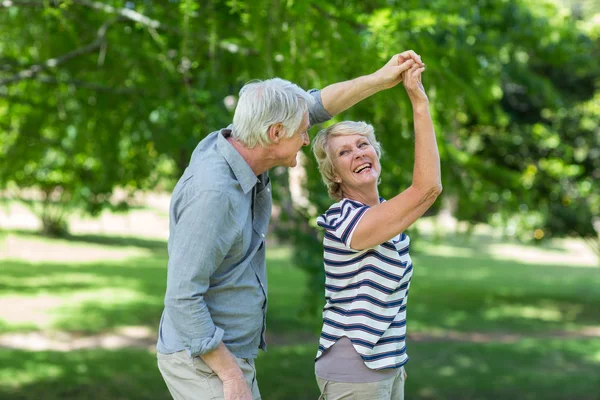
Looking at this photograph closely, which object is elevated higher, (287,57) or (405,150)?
(287,57)

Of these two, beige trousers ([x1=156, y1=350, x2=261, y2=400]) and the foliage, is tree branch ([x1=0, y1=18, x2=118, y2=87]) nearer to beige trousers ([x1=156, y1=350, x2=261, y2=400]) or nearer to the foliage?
the foliage

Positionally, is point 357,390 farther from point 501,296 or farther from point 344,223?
point 501,296

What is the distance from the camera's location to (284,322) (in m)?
13.3

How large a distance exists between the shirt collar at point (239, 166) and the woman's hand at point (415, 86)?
520 millimetres

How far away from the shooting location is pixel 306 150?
5.05 meters

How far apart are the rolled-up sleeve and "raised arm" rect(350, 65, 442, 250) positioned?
403 mm

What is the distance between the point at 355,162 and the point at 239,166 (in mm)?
431

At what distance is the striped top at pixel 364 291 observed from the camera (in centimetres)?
248

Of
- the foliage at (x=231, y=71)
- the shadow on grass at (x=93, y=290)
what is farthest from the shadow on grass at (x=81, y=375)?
the shadow on grass at (x=93, y=290)

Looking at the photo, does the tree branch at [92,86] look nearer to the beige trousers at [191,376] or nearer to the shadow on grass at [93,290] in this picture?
the beige trousers at [191,376]

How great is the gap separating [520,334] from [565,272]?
12.4 m

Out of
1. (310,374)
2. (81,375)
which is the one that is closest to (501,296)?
(310,374)

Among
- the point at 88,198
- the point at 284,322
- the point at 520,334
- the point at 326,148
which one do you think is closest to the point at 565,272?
the point at 520,334

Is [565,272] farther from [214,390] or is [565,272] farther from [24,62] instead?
[214,390]
